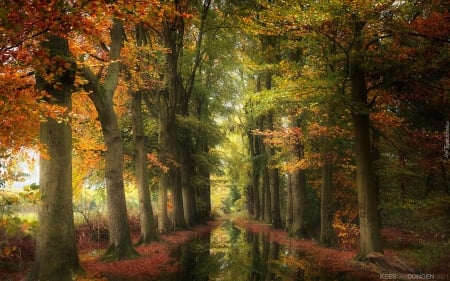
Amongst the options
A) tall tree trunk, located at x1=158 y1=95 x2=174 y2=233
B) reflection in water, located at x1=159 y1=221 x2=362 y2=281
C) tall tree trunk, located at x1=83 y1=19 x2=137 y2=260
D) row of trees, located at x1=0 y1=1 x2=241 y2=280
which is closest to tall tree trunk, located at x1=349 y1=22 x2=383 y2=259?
reflection in water, located at x1=159 y1=221 x2=362 y2=281

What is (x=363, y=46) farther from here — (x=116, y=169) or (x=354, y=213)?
(x=354, y=213)

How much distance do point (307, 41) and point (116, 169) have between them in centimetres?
797

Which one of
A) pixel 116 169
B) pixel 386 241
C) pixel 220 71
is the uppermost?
pixel 220 71

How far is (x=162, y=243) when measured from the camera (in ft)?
57.8

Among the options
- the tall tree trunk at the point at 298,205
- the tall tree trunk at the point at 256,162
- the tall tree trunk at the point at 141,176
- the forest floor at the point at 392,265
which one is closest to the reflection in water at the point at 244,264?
the forest floor at the point at 392,265

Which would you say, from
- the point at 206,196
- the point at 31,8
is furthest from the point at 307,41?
the point at 206,196

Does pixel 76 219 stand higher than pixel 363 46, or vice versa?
pixel 363 46

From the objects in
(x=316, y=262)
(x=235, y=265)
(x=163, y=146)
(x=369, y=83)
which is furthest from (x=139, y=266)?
(x=369, y=83)

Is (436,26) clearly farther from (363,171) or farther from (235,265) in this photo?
(235,265)

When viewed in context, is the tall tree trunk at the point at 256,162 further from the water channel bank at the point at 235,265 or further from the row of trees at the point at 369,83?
the water channel bank at the point at 235,265

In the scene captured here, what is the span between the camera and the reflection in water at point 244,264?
1034 centimetres

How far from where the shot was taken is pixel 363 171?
13.0 m

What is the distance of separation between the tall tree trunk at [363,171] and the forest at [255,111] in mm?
39

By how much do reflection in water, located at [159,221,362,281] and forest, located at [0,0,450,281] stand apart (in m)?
0.16
